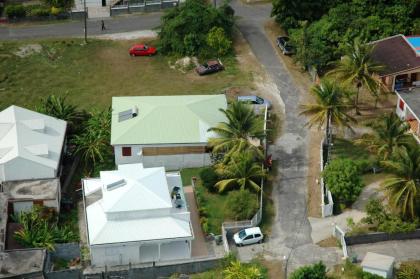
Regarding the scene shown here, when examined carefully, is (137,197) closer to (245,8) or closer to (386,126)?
(386,126)

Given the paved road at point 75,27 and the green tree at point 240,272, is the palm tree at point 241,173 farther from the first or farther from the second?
the paved road at point 75,27

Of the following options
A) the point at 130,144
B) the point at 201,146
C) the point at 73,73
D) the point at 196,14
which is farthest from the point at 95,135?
the point at 196,14

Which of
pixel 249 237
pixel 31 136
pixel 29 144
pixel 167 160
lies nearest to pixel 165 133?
pixel 167 160

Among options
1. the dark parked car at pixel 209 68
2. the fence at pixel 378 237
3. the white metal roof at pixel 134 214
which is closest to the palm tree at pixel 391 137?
the fence at pixel 378 237

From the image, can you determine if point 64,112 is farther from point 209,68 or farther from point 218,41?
point 218,41

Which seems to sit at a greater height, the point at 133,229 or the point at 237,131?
the point at 237,131

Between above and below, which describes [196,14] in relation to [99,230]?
above
